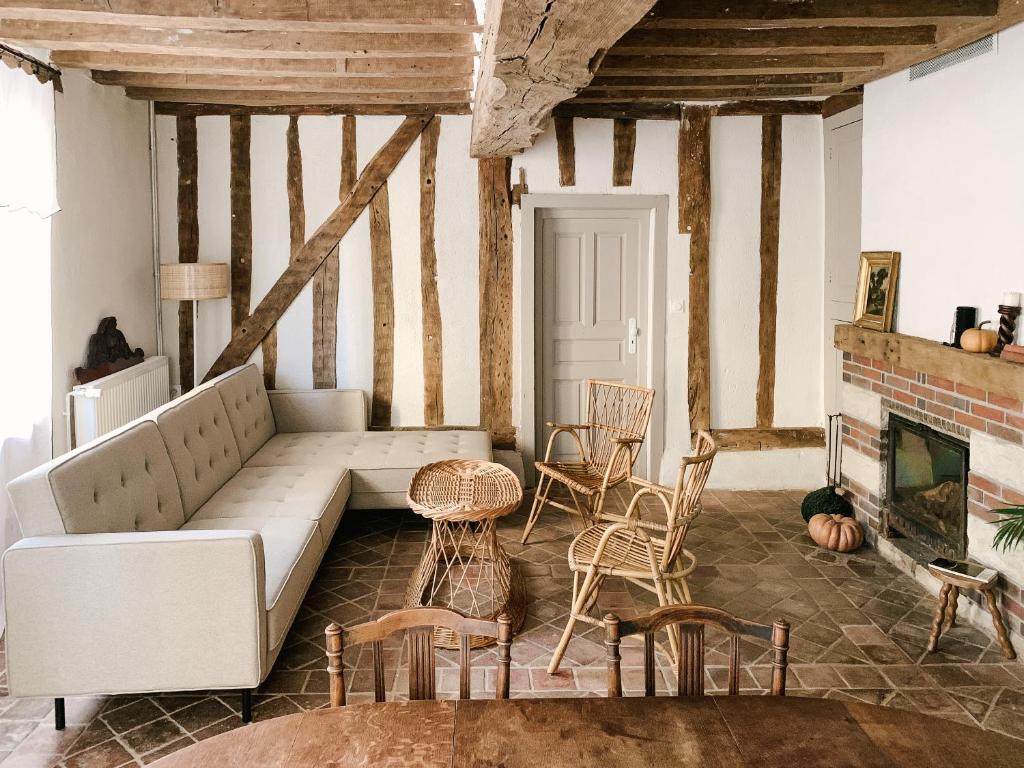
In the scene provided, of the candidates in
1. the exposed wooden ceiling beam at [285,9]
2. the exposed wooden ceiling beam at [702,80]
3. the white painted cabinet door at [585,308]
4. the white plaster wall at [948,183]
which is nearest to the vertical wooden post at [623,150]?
the white painted cabinet door at [585,308]

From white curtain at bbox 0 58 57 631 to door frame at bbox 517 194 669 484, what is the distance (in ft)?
10.3

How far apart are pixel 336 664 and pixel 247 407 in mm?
3788

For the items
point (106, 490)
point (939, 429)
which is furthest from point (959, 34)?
point (106, 490)

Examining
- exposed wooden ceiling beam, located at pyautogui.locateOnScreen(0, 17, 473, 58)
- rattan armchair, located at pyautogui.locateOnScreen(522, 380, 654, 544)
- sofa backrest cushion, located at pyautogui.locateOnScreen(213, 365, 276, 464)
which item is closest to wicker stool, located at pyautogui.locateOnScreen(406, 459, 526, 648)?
rattan armchair, located at pyautogui.locateOnScreen(522, 380, 654, 544)

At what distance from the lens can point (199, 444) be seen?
439cm

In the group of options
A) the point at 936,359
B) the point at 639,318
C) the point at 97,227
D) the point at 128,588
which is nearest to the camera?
the point at 128,588

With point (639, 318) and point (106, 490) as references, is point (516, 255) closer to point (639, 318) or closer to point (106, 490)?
point (639, 318)

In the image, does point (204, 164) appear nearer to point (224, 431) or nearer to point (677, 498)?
point (224, 431)

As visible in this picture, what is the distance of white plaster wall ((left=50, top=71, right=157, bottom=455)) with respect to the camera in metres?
4.58

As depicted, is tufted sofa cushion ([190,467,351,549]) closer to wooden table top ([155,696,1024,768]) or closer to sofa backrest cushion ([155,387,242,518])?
sofa backrest cushion ([155,387,242,518])

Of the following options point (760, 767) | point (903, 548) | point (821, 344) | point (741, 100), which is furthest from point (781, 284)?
point (760, 767)

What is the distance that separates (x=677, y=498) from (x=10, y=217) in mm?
3374

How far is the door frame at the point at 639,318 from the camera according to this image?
623 cm

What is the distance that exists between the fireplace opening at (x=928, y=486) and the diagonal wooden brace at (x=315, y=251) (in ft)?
12.4
